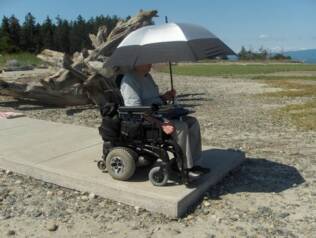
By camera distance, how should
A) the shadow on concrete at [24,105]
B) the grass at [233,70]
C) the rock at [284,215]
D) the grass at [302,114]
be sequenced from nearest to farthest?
the rock at [284,215], the grass at [302,114], the shadow on concrete at [24,105], the grass at [233,70]

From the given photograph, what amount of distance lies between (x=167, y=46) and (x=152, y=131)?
997 mm

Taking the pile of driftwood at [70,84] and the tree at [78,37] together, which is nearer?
the pile of driftwood at [70,84]

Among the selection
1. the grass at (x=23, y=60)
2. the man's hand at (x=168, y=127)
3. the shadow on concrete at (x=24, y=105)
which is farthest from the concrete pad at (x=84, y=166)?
the grass at (x=23, y=60)

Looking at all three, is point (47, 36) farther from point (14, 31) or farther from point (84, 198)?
point (84, 198)

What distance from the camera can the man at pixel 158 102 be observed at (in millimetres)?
5082

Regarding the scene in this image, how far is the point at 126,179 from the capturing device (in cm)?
541

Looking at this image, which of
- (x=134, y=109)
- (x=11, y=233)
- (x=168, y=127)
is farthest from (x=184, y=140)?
(x=11, y=233)

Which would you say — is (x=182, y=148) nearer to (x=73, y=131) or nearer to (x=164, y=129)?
(x=164, y=129)

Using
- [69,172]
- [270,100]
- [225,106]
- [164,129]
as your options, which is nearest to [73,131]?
[69,172]

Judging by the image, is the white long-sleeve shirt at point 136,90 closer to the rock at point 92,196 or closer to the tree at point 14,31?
the rock at point 92,196

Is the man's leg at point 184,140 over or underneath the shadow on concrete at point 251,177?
over

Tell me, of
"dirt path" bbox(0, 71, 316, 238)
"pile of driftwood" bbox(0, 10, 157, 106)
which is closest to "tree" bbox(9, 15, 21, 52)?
"pile of driftwood" bbox(0, 10, 157, 106)

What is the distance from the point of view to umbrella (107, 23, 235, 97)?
500 centimetres

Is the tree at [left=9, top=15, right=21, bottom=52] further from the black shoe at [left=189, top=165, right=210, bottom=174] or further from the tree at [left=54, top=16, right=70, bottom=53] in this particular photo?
the black shoe at [left=189, top=165, right=210, bottom=174]
